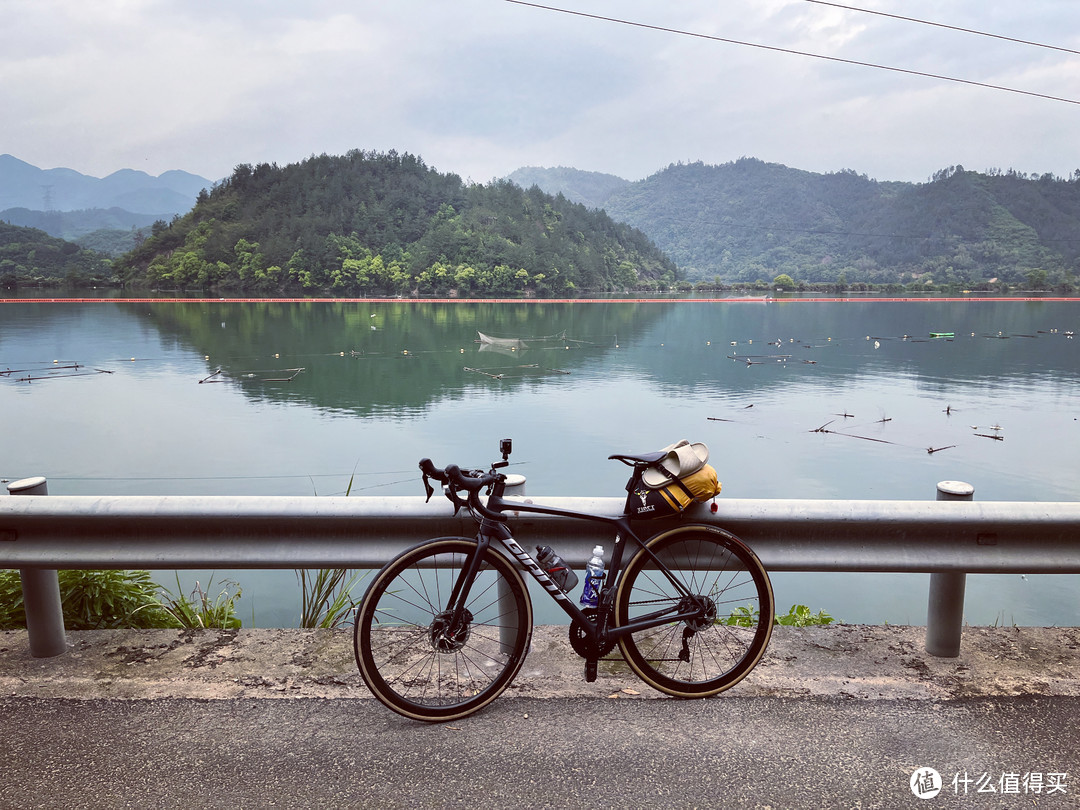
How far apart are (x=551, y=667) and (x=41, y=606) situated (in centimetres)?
211

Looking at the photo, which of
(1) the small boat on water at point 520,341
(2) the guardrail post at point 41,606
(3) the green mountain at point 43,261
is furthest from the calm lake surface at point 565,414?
(3) the green mountain at point 43,261

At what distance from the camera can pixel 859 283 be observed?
168m

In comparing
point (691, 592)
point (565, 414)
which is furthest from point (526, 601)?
point (565, 414)

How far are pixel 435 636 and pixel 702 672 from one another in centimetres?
119

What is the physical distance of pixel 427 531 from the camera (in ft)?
10.5

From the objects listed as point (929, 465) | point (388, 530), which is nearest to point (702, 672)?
point (388, 530)

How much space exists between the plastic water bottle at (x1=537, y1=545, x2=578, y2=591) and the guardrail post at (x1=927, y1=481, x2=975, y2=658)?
1468 millimetres

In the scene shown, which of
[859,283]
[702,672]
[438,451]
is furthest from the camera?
[859,283]

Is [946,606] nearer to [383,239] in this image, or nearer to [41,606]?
[41,606]

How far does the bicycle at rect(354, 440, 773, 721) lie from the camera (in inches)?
Result: 115

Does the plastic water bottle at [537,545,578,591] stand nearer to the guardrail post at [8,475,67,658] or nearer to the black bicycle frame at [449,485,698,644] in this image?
the black bicycle frame at [449,485,698,644]

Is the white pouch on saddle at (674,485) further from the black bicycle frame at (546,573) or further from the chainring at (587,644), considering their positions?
the chainring at (587,644)

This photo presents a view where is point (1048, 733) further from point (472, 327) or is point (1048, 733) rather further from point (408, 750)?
point (472, 327)

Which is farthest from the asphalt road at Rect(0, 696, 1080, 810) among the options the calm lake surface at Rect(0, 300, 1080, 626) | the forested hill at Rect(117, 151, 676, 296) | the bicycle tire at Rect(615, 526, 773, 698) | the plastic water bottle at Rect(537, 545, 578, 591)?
the forested hill at Rect(117, 151, 676, 296)
